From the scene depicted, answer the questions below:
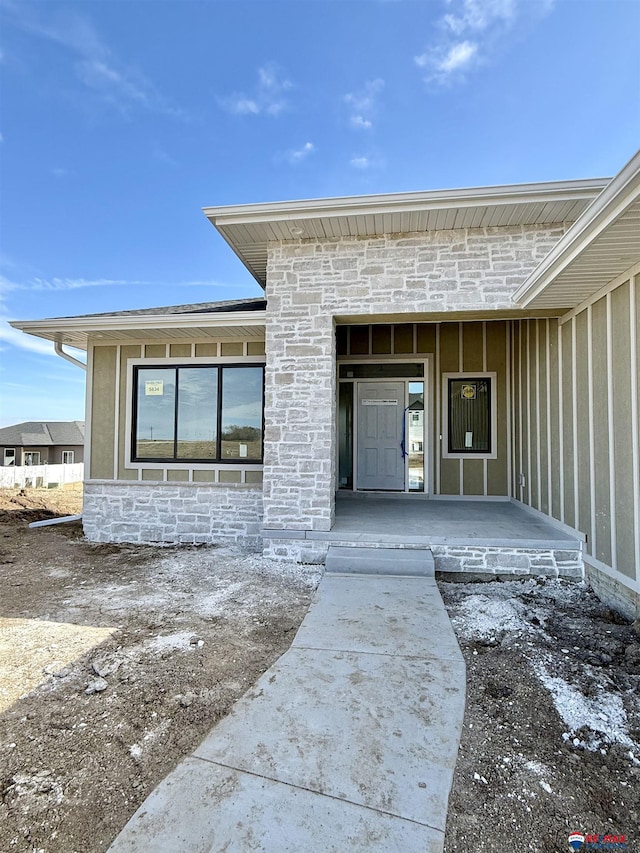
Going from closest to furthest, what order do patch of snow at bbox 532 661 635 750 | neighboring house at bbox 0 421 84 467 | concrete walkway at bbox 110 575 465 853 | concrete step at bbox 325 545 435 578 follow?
concrete walkway at bbox 110 575 465 853, patch of snow at bbox 532 661 635 750, concrete step at bbox 325 545 435 578, neighboring house at bbox 0 421 84 467

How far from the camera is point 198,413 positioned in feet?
22.0

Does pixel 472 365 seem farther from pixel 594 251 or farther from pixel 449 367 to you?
pixel 594 251

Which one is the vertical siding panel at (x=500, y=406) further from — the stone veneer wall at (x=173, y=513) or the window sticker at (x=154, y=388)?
the window sticker at (x=154, y=388)

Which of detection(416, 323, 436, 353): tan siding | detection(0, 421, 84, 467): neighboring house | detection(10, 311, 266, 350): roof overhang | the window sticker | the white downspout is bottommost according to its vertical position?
detection(0, 421, 84, 467): neighboring house

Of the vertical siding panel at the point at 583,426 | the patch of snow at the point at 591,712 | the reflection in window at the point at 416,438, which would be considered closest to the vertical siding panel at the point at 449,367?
the reflection in window at the point at 416,438

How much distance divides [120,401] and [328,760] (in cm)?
626

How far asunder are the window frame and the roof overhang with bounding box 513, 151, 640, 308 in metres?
3.90

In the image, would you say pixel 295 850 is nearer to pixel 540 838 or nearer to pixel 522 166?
pixel 540 838

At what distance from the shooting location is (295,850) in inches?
59.3

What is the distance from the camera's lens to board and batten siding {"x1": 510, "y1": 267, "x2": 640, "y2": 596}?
146 inches

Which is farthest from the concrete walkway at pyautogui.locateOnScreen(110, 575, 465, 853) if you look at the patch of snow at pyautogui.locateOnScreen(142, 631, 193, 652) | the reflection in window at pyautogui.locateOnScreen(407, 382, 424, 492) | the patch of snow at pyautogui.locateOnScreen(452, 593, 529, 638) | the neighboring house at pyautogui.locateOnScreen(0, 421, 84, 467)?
the neighboring house at pyautogui.locateOnScreen(0, 421, 84, 467)

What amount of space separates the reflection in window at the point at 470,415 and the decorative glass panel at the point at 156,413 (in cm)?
492

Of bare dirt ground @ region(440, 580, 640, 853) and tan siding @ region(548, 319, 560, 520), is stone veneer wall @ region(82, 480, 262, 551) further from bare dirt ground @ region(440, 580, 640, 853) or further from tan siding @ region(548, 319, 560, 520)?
tan siding @ region(548, 319, 560, 520)

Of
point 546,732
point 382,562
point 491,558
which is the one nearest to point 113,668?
point 546,732
